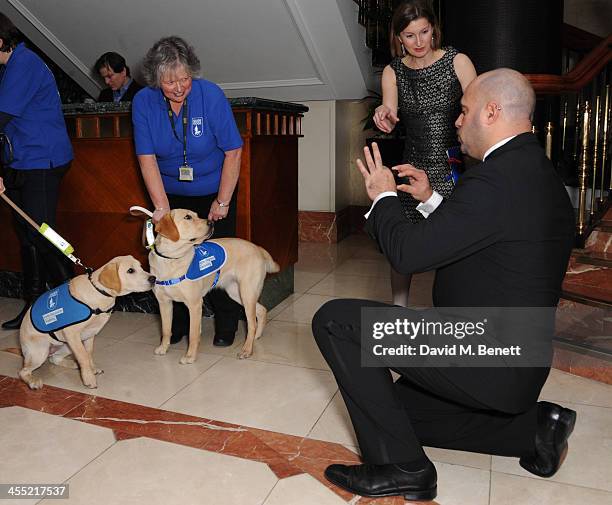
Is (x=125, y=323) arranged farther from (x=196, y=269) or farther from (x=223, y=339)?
(x=196, y=269)

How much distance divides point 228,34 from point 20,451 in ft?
12.4

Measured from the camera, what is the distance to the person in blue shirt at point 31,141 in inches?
115

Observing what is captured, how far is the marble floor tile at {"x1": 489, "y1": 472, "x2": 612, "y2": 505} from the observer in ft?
5.97

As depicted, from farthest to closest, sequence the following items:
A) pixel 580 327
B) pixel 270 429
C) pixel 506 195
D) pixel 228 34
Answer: pixel 228 34
pixel 580 327
pixel 270 429
pixel 506 195

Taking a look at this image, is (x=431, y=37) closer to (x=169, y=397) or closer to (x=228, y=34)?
(x=169, y=397)

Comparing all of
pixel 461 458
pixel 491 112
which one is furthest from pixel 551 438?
pixel 491 112

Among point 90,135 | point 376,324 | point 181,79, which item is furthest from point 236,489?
point 90,135

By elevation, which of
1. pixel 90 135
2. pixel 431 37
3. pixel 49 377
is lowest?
pixel 49 377

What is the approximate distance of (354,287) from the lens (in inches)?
170

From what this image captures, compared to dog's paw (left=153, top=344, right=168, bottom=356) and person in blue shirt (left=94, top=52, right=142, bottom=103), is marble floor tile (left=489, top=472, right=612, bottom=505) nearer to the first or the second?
dog's paw (left=153, top=344, right=168, bottom=356)

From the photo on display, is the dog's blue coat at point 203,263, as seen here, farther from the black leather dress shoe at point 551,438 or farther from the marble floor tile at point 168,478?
the black leather dress shoe at point 551,438

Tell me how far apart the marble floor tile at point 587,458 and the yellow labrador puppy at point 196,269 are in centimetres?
146

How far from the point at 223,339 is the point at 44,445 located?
3.88ft

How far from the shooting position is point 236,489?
1.88 metres
